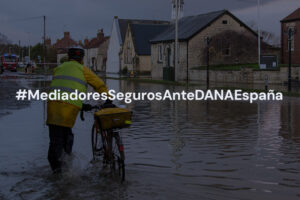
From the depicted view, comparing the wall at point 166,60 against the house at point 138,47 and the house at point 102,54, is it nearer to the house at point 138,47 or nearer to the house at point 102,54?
the house at point 138,47

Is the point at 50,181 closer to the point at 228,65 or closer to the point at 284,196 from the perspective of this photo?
the point at 284,196

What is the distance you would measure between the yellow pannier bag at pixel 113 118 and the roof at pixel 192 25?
4365cm

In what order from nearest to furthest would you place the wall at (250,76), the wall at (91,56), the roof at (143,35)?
the wall at (250,76)
the roof at (143,35)
the wall at (91,56)

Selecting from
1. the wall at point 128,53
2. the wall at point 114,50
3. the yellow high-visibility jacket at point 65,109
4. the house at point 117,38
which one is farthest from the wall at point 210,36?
the yellow high-visibility jacket at point 65,109

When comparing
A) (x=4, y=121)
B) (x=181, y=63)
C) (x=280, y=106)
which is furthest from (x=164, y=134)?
(x=181, y=63)

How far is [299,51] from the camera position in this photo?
47.2 m

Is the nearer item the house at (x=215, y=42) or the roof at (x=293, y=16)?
the roof at (x=293, y=16)

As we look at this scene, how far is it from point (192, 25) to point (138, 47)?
16695 millimetres

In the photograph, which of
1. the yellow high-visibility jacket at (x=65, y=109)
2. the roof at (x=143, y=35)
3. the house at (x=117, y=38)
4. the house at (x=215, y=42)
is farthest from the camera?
the house at (x=117, y=38)

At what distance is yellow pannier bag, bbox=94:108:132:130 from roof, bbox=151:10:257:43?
43.7m

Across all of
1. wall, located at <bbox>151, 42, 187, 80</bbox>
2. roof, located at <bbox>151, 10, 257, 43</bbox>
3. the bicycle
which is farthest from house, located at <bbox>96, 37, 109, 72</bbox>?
the bicycle

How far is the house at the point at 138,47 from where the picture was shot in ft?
226

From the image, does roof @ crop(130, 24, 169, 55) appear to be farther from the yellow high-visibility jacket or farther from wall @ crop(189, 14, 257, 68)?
the yellow high-visibility jacket

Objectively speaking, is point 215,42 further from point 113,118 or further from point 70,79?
point 113,118
